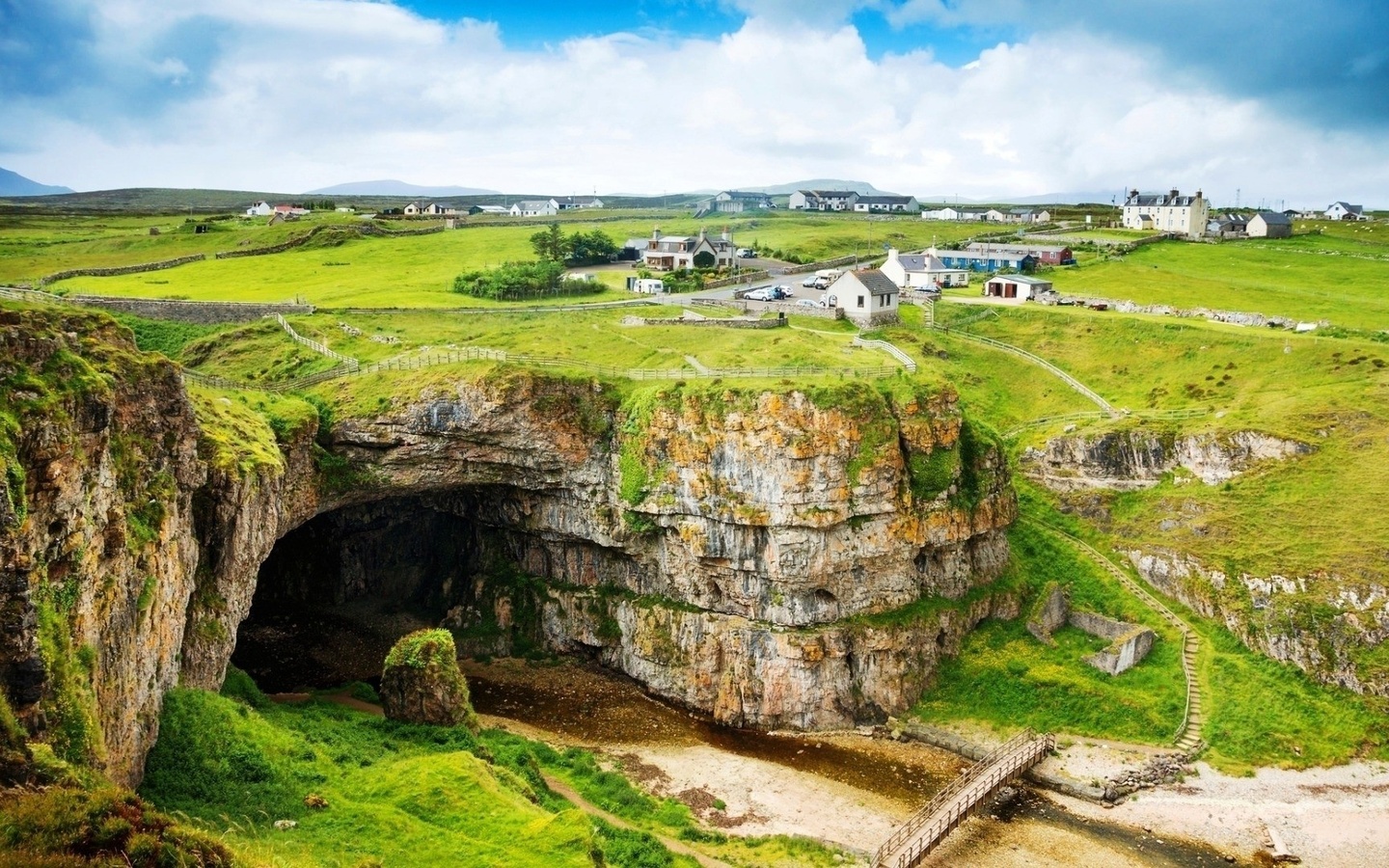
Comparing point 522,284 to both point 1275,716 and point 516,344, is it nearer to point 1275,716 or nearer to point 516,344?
point 516,344

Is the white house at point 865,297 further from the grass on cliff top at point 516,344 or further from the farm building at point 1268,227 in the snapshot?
the farm building at point 1268,227

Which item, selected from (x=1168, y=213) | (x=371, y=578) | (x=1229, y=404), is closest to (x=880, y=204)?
(x=1168, y=213)

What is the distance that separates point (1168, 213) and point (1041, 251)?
38.0 metres

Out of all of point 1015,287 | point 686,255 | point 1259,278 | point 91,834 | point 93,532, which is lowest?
point 91,834

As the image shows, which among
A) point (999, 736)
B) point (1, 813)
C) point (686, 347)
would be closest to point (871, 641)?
point (999, 736)

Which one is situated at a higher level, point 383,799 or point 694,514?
point 694,514

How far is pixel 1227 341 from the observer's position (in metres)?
76.6

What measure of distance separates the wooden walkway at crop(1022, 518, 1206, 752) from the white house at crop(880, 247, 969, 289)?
36.9 meters

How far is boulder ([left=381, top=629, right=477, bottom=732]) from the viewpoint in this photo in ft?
144

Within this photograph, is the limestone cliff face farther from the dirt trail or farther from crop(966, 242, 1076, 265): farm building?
crop(966, 242, 1076, 265): farm building

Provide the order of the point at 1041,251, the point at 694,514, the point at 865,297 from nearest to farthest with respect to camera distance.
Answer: the point at 694,514
the point at 865,297
the point at 1041,251

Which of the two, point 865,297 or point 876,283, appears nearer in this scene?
point 865,297

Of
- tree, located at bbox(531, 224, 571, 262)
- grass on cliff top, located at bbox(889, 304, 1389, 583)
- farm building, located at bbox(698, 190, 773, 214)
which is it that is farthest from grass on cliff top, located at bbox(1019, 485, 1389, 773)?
farm building, located at bbox(698, 190, 773, 214)

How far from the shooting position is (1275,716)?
51.1 metres
